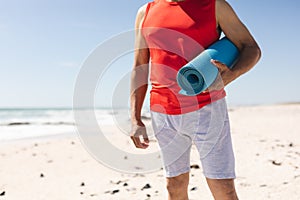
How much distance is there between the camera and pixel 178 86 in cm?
244

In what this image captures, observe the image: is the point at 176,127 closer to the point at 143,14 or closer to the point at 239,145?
A: the point at 143,14

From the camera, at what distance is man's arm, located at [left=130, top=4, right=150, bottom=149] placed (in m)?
2.75

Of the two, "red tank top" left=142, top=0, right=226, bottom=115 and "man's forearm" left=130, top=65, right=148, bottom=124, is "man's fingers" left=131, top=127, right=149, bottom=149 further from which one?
"red tank top" left=142, top=0, right=226, bottom=115

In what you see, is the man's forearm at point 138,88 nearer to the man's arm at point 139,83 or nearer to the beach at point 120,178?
the man's arm at point 139,83

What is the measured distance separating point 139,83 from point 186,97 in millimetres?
541

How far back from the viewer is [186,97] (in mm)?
2430

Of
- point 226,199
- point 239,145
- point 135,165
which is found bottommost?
point 239,145

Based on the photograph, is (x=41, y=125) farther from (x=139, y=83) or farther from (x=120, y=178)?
(x=139, y=83)

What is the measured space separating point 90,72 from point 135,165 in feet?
9.22

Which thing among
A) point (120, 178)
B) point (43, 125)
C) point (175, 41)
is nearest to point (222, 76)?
point (175, 41)

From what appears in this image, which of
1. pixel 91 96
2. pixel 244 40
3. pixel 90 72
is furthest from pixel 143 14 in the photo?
pixel 91 96

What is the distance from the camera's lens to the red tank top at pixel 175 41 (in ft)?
7.60

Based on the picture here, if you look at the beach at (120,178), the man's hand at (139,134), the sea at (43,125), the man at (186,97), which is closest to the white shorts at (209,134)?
the man at (186,97)

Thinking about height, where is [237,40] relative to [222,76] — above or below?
above
